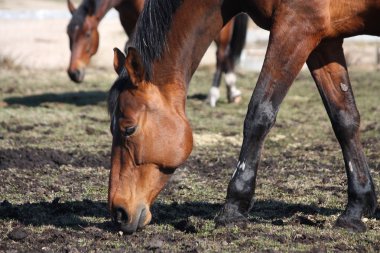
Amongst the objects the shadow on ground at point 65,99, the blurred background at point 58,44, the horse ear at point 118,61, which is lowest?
the blurred background at point 58,44

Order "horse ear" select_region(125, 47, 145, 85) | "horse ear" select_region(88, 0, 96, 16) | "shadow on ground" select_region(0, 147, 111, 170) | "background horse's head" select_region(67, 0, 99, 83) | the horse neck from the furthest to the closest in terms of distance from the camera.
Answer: "background horse's head" select_region(67, 0, 99, 83) < "horse ear" select_region(88, 0, 96, 16) < "shadow on ground" select_region(0, 147, 111, 170) < the horse neck < "horse ear" select_region(125, 47, 145, 85)

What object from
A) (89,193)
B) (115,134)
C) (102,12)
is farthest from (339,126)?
(102,12)

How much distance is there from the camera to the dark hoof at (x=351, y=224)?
15.7 ft

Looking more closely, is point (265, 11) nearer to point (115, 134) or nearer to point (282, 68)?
point (282, 68)

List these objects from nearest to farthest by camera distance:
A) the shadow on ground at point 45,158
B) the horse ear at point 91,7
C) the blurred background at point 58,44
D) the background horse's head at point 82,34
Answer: the shadow on ground at point 45,158, the horse ear at point 91,7, the background horse's head at point 82,34, the blurred background at point 58,44

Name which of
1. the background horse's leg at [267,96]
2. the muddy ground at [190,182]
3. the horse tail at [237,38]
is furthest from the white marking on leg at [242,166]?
the horse tail at [237,38]

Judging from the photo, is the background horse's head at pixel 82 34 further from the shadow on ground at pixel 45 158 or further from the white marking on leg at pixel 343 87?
the white marking on leg at pixel 343 87

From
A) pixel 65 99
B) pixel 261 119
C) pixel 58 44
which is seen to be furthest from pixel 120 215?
pixel 58 44

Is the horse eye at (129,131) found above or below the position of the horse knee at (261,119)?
below

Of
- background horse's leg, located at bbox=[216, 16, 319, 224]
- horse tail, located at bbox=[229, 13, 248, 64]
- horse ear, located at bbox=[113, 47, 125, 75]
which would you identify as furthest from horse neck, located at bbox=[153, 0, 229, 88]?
horse tail, located at bbox=[229, 13, 248, 64]

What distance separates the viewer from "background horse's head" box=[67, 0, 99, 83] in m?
10.8

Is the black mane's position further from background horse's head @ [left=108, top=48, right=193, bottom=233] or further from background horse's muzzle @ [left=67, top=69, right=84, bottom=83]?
background horse's muzzle @ [left=67, top=69, right=84, bottom=83]

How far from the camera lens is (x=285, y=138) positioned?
8477 millimetres

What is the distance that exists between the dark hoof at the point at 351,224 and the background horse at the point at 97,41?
19.7 feet
